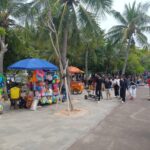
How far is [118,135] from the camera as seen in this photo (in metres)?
9.45

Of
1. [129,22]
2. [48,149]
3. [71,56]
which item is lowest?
[48,149]

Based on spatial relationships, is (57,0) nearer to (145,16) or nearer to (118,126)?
(118,126)

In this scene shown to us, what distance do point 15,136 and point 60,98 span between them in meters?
8.56

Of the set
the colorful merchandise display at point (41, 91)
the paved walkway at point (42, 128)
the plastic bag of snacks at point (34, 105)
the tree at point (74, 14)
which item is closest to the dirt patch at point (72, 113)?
the paved walkway at point (42, 128)

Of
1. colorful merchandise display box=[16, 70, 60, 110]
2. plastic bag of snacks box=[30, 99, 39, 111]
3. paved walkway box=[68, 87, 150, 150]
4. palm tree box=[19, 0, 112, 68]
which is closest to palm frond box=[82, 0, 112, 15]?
palm tree box=[19, 0, 112, 68]

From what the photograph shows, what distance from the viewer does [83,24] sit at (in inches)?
714

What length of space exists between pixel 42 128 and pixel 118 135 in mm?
2654

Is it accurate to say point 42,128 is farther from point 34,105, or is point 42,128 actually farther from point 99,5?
point 99,5

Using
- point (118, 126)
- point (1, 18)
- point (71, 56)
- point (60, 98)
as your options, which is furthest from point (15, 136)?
point (71, 56)

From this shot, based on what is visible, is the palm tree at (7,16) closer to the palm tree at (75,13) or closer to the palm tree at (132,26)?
the palm tree at (75,13)

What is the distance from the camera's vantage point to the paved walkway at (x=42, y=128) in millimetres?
8305

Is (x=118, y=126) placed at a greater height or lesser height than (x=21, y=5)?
lesser

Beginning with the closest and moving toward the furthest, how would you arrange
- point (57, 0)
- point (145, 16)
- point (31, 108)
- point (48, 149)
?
point (48, 149)
point (31, 108)
point (57, 0)
point (145, 16)

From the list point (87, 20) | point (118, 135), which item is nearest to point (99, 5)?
point (87, 20)
